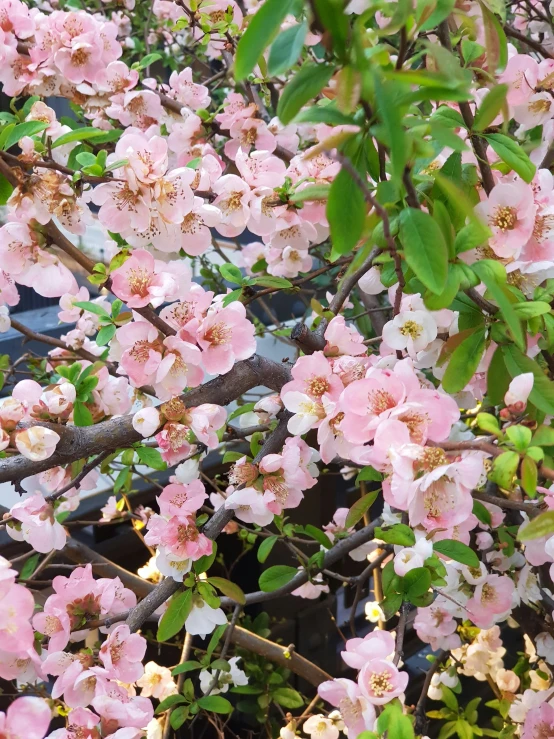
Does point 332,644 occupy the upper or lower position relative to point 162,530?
A: lower

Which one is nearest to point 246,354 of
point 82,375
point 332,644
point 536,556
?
point 82,375

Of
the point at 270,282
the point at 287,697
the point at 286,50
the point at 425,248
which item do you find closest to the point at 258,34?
the point at 286,50

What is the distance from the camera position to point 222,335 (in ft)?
2.24

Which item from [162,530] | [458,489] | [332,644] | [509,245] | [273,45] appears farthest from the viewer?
[332,644]

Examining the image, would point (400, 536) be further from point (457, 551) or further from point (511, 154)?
point (511, 154)

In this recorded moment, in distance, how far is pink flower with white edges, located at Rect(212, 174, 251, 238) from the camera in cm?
78

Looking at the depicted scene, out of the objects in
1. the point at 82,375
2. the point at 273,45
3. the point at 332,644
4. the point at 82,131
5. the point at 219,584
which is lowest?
the point at 332,644

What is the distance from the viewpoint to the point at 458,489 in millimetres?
504

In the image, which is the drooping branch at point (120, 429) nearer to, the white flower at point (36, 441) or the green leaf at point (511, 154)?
the white flower at point (36, 441)

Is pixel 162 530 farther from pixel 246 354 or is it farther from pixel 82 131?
pixel 82 131

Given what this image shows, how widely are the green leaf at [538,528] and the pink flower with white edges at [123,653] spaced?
422 millimetres

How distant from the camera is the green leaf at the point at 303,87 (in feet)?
1.32

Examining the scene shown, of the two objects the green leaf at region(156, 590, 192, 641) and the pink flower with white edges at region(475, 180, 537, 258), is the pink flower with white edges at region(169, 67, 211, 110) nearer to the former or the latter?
the pink flower with white edges at region(475, 180, 537, 258)

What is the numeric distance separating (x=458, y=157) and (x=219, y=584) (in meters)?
0.51
